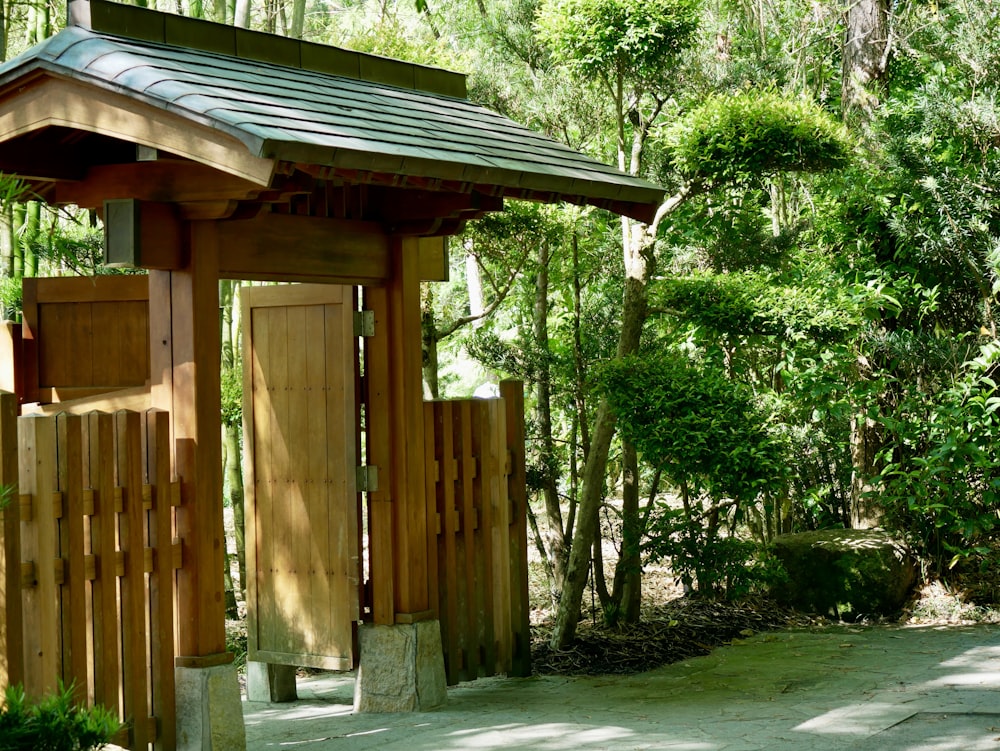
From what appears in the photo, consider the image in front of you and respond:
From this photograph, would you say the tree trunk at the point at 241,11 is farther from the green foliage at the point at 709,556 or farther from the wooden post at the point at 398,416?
the green foliage at the point at 709,556

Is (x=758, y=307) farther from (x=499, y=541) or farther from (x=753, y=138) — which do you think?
(x=499, y=541)

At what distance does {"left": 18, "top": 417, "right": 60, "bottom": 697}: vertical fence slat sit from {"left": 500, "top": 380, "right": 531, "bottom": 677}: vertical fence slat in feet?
10.0

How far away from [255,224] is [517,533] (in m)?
2.67

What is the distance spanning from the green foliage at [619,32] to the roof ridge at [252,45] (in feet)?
2.84

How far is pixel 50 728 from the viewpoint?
296cm

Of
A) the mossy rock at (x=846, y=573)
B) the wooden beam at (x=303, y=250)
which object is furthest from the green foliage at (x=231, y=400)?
the mossy rock at (x=846, y=573)

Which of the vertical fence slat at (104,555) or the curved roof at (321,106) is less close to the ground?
the curved roof at (321,106)

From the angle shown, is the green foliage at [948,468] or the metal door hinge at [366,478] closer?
the metal door hinge at [366,478]

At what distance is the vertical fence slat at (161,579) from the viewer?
4.80 m

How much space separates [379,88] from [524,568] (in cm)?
302

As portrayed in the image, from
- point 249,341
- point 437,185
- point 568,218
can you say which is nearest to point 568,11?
point 568,218

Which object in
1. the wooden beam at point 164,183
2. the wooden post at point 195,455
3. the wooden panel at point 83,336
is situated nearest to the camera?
the wooden beam at point 164,183

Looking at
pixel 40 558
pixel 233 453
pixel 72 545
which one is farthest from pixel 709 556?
pixel 233 453

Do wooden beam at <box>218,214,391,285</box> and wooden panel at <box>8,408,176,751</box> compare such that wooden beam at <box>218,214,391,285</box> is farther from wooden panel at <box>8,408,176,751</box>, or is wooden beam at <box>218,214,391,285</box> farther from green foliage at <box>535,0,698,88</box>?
green foliage at <box>535,0,698,88</box>
